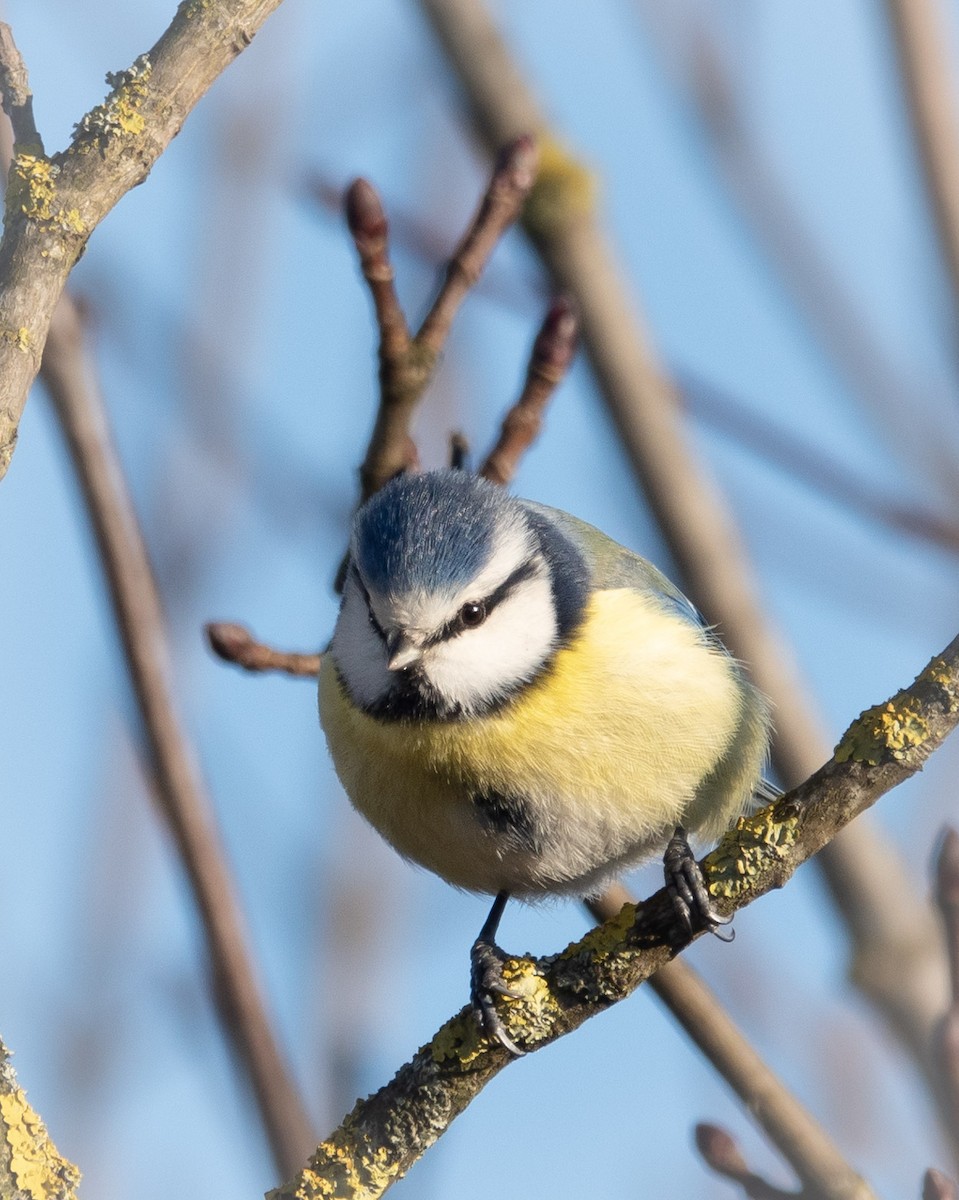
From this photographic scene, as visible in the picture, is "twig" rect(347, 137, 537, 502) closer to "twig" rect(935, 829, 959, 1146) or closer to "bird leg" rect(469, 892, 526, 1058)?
"bird leg" rect(469, 892, 526, 1058)

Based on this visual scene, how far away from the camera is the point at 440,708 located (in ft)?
8.09

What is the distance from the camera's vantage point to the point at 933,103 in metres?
2.27

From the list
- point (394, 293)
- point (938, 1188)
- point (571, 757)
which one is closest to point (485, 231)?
point (394, 293)

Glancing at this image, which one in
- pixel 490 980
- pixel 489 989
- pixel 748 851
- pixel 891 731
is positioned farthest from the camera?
pixel 490 980

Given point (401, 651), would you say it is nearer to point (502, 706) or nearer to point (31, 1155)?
point (502, 706)

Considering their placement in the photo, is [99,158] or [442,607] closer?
[99,158]

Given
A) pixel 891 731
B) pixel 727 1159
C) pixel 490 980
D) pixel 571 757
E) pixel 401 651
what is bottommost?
pixel 727 1159

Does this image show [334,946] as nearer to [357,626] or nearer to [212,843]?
[357,626]

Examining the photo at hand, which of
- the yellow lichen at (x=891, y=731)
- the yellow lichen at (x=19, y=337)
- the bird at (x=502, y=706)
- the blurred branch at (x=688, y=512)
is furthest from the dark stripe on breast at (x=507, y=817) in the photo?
the yellow lichen at (x=19, y=337)

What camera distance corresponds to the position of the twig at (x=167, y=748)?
170 cm

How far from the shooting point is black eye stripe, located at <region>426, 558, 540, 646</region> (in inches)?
96.7

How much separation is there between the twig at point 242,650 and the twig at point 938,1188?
1492 mm

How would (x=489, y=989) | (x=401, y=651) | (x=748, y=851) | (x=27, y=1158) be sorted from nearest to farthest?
1. (x=27, y=1158)
2. (x=748, y=851)
3. (x=489, y=989)
4. (x=401, y=651)

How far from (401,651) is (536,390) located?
68 centimetres
